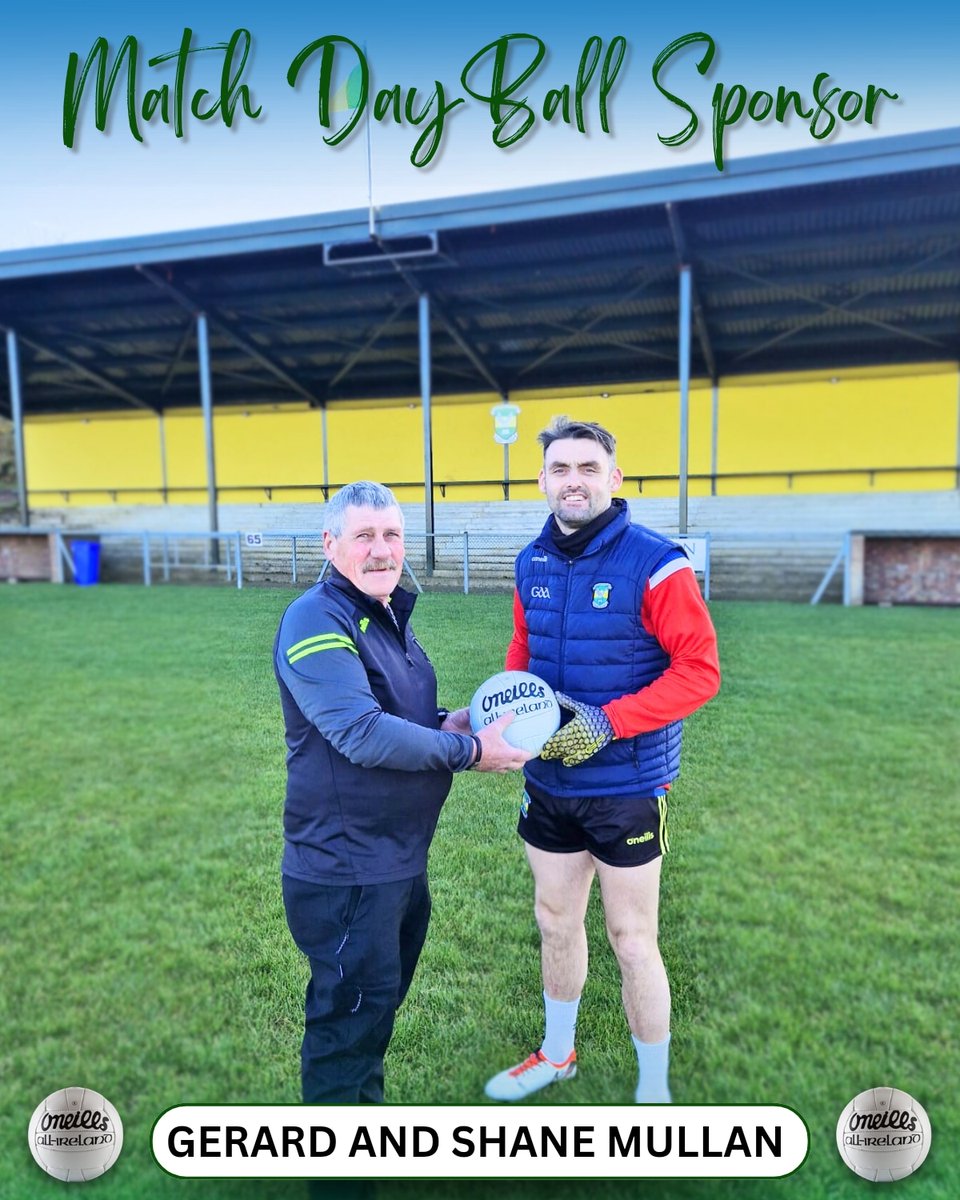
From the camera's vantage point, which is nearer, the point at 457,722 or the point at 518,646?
the point at 457,722

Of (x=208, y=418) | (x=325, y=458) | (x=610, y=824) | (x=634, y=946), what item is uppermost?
(x=208, y=418)

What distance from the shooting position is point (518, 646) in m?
1.78

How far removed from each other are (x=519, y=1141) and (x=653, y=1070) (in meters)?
0.40

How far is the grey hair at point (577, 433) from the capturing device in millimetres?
1526

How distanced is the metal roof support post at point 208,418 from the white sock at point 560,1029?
4.88 feet

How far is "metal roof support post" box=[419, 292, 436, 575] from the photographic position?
176 centimetres

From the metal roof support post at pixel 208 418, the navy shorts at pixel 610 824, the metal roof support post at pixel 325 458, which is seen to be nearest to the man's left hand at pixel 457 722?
the navy shorts at pixel 610 824

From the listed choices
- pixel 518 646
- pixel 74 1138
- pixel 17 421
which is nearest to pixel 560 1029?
pixel 518 646

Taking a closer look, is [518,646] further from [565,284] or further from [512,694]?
[565,284]

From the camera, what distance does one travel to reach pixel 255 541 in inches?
71.0

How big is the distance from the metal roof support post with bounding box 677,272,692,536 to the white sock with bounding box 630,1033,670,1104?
1.29 metres

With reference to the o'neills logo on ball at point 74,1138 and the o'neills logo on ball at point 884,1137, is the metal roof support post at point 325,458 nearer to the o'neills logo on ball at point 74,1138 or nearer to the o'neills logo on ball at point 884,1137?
the o'neills logo on ball at point 74,1138

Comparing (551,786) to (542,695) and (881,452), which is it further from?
(881,452)

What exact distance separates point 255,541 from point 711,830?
1.96m
